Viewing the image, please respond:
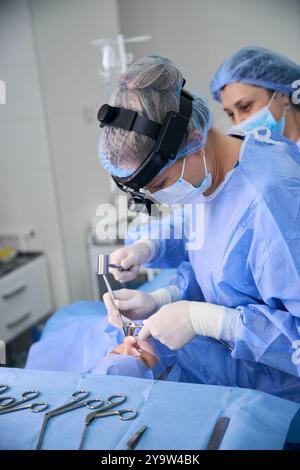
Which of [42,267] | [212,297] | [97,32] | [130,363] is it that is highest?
[97,32]

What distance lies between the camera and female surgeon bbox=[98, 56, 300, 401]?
3.30ft

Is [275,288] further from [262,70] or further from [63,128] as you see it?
[63,128]

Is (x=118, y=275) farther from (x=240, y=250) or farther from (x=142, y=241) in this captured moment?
(x=240, y=250)

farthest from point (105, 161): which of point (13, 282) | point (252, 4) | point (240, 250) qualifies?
point (252, 4)

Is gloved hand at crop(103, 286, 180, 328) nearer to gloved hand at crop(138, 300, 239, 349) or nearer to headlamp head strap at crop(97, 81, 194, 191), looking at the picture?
gloved hand at crop(138, 300, 239, 349)

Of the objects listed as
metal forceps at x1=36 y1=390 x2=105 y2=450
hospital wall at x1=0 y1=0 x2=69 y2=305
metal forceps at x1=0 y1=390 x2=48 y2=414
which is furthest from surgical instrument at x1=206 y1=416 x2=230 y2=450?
hospital wall at x1=0 y1=0 x2=69 y2=305

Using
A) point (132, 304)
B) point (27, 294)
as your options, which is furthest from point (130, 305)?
point (27, 294)

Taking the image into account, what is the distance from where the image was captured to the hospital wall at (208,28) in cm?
233

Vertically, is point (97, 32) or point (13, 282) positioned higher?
point (97, 32)

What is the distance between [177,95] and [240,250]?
41 centimetres

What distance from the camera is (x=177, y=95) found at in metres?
1.03

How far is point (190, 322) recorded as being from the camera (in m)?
1.13

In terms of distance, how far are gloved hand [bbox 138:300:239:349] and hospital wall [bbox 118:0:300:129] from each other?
4.38 ft

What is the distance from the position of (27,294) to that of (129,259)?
130 centimetres
